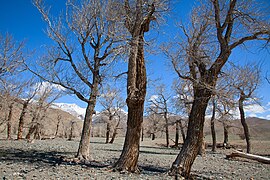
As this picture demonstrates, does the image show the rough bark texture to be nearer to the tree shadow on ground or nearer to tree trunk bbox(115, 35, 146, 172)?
tree trunk bbox(115, 35, 146, 172)

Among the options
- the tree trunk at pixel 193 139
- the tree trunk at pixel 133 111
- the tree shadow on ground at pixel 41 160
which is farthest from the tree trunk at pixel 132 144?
the tree shadow on ground at pixel 41 160

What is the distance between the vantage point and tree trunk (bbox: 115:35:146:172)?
7.14m

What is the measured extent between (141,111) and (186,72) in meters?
2.59

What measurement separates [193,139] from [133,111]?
204cm

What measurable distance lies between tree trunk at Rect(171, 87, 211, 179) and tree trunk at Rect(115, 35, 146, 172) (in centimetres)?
130

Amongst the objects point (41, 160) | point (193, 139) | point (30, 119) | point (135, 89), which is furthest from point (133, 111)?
point (30, 119)

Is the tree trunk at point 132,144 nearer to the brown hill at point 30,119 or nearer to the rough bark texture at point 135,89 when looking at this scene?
the rough bark texture at point 135,89

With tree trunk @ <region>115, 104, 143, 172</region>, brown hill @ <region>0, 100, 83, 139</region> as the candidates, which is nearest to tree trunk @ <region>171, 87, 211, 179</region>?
tree trunk @ <region>115, 104, 143, 172</region>

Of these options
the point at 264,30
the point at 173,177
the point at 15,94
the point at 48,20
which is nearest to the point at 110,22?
the point at 48,20

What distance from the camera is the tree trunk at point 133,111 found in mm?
7145

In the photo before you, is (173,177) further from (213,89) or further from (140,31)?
(140,31)

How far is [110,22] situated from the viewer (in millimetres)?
9008

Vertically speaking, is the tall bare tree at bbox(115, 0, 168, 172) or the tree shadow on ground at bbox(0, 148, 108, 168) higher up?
the tall bare tree at bbox(115, 0, 168, 172)

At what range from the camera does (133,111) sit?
7.37 m
